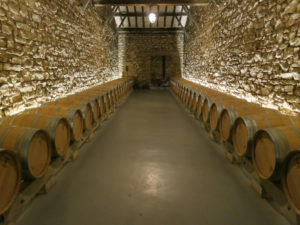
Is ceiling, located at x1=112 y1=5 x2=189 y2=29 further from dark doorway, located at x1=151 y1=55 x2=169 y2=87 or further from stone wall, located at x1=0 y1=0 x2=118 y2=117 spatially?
stone wall, located at x1=0 y1=0 x2=118 y2=117

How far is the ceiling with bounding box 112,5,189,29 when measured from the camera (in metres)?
11.8

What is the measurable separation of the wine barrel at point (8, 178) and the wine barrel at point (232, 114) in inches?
95.5

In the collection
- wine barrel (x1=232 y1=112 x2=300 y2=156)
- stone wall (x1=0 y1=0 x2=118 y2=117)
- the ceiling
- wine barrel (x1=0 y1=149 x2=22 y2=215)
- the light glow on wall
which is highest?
the ceiling

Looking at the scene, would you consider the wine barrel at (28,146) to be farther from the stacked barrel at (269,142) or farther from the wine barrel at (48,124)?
the stacked barrel at (269,142)

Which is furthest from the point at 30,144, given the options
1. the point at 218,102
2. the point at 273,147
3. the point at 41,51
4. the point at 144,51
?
the point at 144,51

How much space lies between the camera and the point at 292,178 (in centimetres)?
154

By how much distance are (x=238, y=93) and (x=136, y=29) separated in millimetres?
9958

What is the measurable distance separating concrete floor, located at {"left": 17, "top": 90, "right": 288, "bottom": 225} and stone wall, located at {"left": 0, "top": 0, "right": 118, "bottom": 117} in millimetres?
1391

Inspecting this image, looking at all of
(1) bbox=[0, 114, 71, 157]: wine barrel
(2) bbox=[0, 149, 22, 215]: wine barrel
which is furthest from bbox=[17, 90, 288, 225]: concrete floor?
(1) bbox=[0, 114, 71, 157]: wine barrel

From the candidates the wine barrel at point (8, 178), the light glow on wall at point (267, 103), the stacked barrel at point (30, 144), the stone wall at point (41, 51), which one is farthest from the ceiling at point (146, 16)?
the wine barrel at point (8, 178)

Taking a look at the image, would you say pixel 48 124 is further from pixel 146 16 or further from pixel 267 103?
pixel 146 16

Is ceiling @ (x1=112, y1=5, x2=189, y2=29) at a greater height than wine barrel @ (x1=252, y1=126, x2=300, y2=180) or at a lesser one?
greater

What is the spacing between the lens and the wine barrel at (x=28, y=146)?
1.82 metres

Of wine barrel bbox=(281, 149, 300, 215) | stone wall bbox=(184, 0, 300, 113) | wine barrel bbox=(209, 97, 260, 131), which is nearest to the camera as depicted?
wine barrel bbox=(281, 149, 300, 215)
